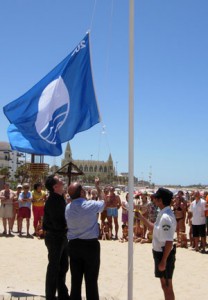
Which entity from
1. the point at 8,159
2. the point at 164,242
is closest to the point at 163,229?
the point at 164,242

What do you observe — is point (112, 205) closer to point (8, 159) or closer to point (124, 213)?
point (124, 213)

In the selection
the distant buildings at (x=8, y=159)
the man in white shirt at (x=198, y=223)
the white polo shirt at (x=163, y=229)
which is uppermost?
the distant buildings at (x=8, y=159)

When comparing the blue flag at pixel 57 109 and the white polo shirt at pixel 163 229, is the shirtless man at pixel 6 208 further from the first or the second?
the white polo shirt at pixel 163 229

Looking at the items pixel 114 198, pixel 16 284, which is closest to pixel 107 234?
pixel 114 198

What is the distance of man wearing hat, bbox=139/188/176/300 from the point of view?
498 cm

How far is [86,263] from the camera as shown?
4.98 metres

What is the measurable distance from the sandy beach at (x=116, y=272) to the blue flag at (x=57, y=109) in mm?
2359

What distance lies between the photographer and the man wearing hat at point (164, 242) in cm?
498

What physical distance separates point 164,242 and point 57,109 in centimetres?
278

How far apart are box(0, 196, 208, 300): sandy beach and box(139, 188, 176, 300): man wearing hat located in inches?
60.3

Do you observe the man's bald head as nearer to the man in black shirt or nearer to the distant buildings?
the man in black shirt

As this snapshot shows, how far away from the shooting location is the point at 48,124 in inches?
259

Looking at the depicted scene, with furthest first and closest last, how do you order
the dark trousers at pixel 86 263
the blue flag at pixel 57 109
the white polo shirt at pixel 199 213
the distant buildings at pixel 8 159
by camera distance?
the distant buildings at pixel 8 159 < the white polo shirt at pixel 199 213 < the blue flag at pixel 57 109 < the dark trousers at pixel 86 263

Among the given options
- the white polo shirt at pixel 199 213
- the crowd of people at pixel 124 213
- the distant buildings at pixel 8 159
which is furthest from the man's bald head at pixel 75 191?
the distant buildings at pixel 8 159
